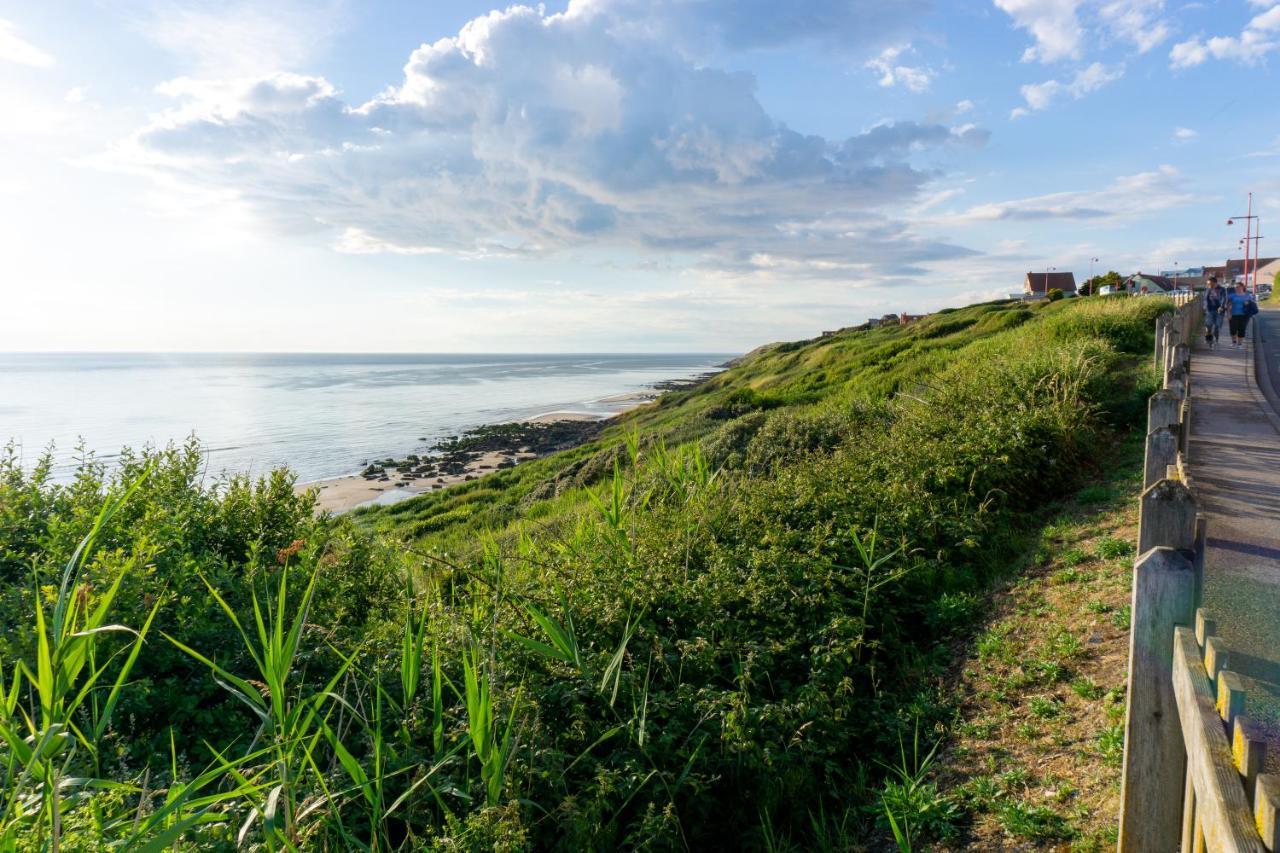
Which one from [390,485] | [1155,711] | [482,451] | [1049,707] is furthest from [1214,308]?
[482,451]

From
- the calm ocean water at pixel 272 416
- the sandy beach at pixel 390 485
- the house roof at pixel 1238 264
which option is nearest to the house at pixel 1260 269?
the house roof at pixel 1238 264

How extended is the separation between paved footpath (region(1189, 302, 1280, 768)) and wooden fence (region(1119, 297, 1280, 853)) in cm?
108

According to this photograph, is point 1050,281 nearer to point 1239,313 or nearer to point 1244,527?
point 1239,313

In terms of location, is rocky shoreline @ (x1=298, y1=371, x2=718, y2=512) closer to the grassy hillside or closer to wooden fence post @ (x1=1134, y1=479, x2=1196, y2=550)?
the grassy hillside

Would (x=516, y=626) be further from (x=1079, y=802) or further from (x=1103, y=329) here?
(x=1103, y=329)

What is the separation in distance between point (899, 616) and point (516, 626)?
10.1ft

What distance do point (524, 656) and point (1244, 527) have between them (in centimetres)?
660

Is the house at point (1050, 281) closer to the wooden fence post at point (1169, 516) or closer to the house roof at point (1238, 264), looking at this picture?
the house roof at point (1238, 264)

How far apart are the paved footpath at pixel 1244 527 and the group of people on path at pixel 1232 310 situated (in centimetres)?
789

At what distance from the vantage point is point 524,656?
4.46 m

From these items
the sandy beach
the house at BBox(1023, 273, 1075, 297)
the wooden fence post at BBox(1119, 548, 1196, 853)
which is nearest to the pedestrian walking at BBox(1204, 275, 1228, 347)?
the wooden fence post at BBox(1119, 548, 1196, 853)

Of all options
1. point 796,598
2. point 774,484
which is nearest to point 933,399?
point 774,484

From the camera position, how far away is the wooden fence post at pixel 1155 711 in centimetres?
240

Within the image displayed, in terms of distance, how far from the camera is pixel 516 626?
4961 millimetres
